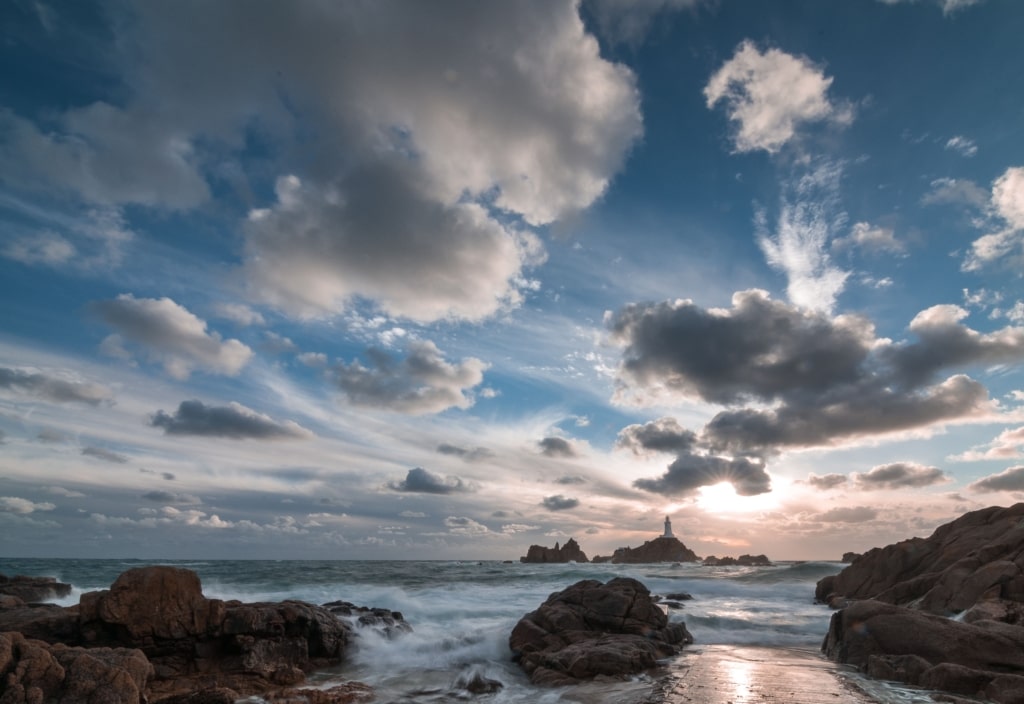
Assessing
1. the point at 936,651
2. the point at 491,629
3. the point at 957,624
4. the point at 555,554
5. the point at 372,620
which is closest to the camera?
the point at 936,651

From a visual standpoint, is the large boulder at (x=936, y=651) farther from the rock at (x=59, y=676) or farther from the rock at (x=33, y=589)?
the rock at (x=33, y=589)

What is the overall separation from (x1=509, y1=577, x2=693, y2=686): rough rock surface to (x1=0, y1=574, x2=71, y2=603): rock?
2326 centimetres

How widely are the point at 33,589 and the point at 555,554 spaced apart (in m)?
108

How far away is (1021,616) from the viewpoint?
15500mm

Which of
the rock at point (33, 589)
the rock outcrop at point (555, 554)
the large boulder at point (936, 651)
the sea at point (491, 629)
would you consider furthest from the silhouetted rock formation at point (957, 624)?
the rock outcrop at point (555, 554)

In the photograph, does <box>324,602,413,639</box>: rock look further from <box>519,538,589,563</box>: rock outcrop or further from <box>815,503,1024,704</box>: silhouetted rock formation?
<box>519,538,589,563</box>: rock outcrop

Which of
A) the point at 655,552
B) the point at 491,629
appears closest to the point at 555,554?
the point at 655,552

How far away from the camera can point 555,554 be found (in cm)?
12275

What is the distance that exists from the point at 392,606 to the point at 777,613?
20.8 meters

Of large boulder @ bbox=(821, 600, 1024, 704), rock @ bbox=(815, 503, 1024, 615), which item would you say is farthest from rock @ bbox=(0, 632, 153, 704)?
rock @ bbox=(815, 503, 1024, 615)

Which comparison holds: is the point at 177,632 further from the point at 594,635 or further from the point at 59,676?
the point at 594,635

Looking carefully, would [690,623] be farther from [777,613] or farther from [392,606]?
[392,606]

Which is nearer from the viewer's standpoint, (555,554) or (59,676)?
(59,676)

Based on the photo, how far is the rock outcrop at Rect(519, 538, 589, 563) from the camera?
122 meters
